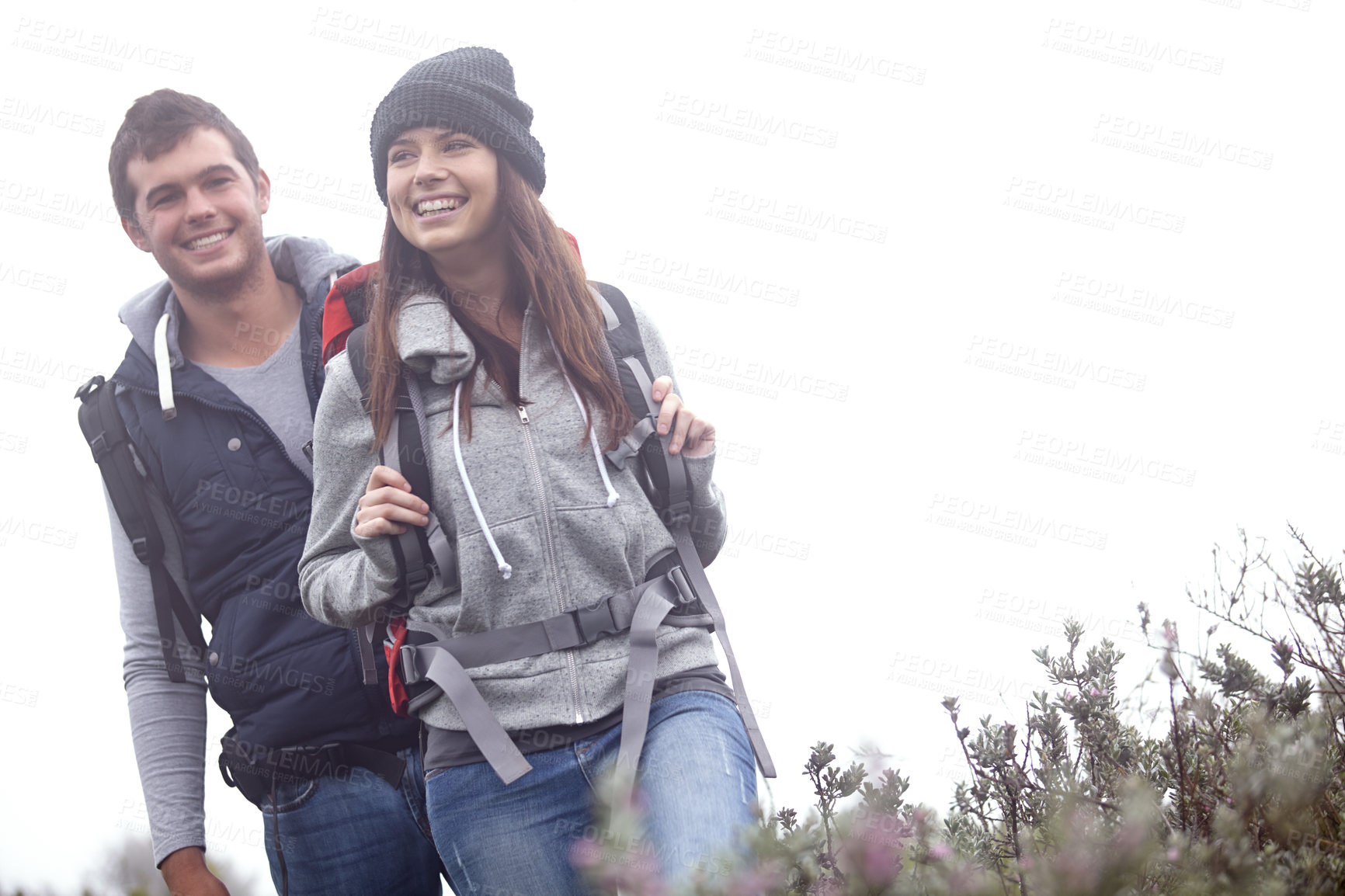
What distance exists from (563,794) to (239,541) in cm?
149

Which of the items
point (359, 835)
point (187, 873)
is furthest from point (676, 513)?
point (187, 873)

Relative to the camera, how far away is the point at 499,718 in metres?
2.59

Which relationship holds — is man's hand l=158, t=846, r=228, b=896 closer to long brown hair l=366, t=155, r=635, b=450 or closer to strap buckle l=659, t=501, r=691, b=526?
long brown hair l=366, t=155, r=635, b=450

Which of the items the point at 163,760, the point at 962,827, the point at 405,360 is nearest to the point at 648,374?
the point at 405,360

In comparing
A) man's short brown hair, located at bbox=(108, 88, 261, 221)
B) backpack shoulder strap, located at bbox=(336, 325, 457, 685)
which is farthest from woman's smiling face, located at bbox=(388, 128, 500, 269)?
man's short brown hair, located at bbox=(108, 88, 261, 221)

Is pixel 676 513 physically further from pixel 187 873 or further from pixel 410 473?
pixel 187 873

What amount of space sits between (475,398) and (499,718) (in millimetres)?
840

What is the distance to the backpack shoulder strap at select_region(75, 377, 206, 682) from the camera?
135 inches

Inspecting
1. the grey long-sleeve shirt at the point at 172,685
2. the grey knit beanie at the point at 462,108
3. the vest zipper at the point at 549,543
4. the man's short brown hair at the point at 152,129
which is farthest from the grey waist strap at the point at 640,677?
the man's short brown hair at the point at 152,129

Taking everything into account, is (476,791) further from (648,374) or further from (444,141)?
(444,141)

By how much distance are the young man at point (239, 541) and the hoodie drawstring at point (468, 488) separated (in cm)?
82

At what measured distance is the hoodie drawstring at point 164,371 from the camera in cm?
345

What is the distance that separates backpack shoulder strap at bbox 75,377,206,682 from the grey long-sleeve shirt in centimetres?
8

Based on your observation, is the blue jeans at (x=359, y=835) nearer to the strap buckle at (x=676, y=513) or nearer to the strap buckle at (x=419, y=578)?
the strap buckle at (x=419, y=578)
